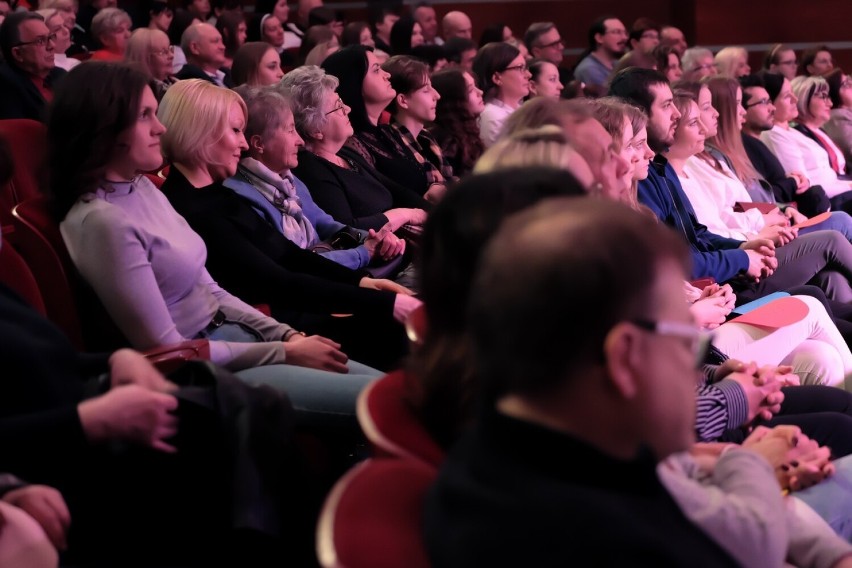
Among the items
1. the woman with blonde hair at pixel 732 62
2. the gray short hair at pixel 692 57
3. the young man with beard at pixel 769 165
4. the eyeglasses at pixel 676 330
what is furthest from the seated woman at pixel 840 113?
the eyeglasses at pixel 676 330

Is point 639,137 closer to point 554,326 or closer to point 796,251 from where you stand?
point 796,251

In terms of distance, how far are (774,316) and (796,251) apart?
1229 millimetres

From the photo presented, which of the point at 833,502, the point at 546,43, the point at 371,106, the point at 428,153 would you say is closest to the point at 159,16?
the point at 546,43

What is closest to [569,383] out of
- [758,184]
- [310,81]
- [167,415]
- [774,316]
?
[167,415]

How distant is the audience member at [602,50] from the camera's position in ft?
23.9

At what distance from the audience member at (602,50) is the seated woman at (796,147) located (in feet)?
5.85

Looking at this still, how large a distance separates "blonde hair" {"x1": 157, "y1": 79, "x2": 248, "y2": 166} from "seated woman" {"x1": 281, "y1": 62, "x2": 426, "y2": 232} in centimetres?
75

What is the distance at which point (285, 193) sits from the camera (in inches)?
114

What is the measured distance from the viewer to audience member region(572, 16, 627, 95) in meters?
7.29

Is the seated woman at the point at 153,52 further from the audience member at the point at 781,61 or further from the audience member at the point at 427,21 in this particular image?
the audience member at the point at 781,61

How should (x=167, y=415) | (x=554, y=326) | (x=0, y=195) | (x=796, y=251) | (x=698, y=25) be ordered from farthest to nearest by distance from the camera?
1. (x=698, y=25)
2. (x=796, y=251)
3. (x=0, y=195)
4. (x=167, y=415)
5. (x=554, y=326)

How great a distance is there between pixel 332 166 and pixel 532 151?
6.34 feet

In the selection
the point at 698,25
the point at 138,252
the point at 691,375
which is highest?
the point at 691,375

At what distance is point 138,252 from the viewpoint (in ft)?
6.68
